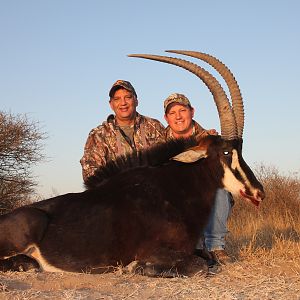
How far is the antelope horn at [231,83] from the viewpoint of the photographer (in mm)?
5985

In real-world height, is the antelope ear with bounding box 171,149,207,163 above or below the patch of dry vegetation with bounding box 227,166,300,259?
above

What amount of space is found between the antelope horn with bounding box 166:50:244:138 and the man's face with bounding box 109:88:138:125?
5.22ft

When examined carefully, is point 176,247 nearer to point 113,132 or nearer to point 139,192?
point 139,192

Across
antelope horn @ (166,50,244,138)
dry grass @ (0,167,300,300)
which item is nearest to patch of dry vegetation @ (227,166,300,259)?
dry grass @ (0,167,300,300)

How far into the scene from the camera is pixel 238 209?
14273 mm

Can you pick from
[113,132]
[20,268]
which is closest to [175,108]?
[113,132]

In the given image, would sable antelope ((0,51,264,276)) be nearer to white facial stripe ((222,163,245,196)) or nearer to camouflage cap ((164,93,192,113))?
white facial stripe ((222,163,245,196))

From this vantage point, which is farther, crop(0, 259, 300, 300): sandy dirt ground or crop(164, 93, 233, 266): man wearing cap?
crop(164, 93, 233, 266): man wearing cap

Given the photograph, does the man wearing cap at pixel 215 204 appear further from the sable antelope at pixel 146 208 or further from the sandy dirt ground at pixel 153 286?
the sandy dirt ground at pixel 153 286

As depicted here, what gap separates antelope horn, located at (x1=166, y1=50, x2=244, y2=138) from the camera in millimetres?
5985

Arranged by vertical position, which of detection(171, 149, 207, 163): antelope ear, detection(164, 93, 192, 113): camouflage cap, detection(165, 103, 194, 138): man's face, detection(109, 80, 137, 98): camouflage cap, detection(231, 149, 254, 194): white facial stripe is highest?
detection(109, 80, 137, 98): camouflage cap

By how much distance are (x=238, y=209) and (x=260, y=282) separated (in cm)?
978

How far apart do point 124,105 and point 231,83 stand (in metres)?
1.97

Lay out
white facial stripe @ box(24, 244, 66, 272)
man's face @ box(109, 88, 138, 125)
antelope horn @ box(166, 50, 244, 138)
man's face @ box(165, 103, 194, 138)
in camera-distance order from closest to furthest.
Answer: white facial stripe @ box(24, 244, 66, 272), antelope horn @ box(166, 50, 244, 138), man's face @ box(165, 103, 194, 138), man's face @ box(109, 88, 138, 125)
